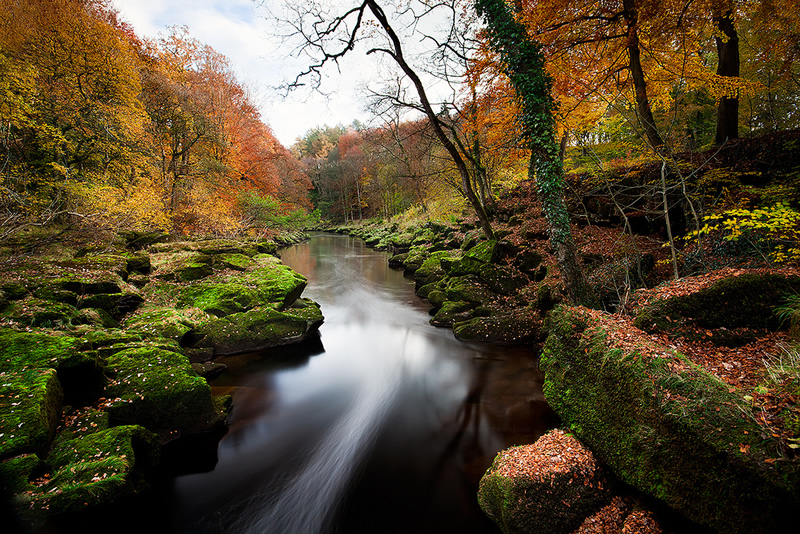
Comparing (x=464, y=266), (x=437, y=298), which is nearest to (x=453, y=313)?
(x=437, y=298)

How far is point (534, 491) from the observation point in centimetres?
241

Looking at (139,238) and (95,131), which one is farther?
(139,238)

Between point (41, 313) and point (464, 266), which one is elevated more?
point (41, 313)

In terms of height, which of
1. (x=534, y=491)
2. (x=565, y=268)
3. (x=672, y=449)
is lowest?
(x=534, y=491)

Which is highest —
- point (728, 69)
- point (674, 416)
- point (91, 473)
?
point (728, 69)

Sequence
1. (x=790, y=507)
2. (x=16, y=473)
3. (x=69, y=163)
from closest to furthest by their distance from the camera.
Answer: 1. (x=790, y=507)
2. (x=16, y=473)
3. (x=69, y=163)

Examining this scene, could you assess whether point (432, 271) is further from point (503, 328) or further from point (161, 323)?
point (161, 323)

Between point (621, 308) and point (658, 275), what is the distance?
1.83 m

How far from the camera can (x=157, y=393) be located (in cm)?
379

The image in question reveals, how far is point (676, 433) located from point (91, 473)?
479cm

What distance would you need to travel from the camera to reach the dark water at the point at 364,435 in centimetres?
318

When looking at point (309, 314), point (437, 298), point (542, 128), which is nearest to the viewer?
point (542, 128)

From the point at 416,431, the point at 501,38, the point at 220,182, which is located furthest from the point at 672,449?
the point at 220,182

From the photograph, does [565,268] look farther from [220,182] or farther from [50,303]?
[220,182]
